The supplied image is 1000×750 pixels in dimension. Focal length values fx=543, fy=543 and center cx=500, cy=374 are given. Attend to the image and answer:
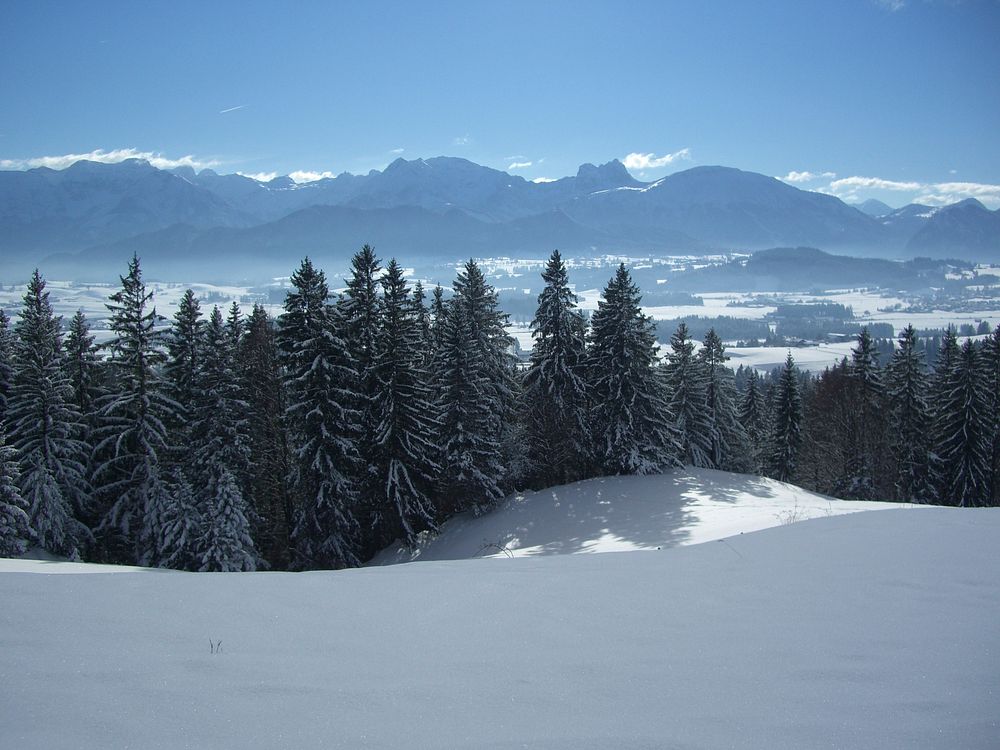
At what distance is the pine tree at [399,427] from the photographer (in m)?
23.2

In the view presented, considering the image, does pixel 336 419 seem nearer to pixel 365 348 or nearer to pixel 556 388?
pixel 365 348

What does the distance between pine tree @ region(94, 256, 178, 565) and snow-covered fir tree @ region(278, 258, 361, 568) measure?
4926 millimetres

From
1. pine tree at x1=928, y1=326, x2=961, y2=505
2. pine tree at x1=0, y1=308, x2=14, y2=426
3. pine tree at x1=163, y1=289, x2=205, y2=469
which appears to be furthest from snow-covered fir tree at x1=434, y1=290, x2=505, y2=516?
pine tree at x1=928, y1=326, x2=961, y2=505

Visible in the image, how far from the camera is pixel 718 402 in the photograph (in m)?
34.8

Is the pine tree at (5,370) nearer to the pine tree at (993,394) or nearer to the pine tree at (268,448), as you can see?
the pine tree at (268,448)

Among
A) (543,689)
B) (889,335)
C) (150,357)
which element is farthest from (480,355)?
(889,335)

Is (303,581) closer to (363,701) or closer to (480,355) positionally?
(363,701)

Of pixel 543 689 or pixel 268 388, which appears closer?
pixel 543 689

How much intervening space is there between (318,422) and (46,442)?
997 cm

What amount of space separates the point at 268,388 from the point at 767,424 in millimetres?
46986

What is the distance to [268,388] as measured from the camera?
2569 cm

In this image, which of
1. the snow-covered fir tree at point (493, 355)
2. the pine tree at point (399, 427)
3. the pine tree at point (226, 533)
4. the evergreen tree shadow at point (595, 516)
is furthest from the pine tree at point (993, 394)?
the pine tree at point (226, 533)

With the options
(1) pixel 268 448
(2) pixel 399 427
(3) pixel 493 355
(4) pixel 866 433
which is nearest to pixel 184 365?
(1) pixel 268 448

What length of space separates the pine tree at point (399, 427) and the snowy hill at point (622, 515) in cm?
158
